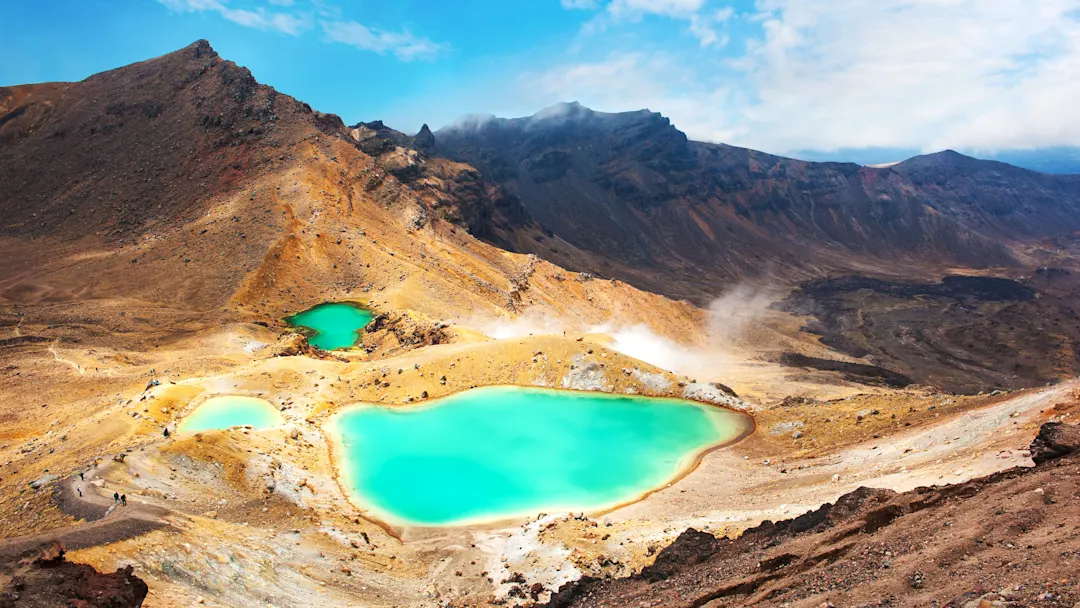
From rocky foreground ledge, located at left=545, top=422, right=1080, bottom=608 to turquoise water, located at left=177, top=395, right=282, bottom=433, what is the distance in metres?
24.6

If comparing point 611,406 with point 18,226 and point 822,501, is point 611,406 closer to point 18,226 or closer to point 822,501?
point 822,501

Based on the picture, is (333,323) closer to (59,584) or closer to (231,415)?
(231,415)

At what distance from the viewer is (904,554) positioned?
47.7 ft

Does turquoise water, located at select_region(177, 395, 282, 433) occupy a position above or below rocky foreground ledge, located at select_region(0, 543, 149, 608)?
above

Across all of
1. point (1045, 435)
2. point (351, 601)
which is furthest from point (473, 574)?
point (1045, 435)

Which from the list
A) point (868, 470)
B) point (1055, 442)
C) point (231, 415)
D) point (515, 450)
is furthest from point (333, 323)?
point (1055, 442)

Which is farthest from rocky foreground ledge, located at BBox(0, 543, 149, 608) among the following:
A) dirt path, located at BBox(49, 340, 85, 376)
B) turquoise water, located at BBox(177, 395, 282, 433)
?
dirt path, located at BBox(49, 340, 85, 376)

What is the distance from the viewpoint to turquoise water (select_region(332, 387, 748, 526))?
30.6 meters

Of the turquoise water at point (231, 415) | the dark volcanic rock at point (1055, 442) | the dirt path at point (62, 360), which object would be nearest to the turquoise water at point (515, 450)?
the turquoise water at point (231, 415)

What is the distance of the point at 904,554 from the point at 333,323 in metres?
61.8

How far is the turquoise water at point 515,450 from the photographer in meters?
30.6

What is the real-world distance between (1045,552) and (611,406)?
102ft

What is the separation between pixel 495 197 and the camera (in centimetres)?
17400

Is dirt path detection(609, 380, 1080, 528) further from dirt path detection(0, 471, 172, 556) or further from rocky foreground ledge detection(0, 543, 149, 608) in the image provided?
rocky foreground ledge detection(0, 543, 149, 608)
